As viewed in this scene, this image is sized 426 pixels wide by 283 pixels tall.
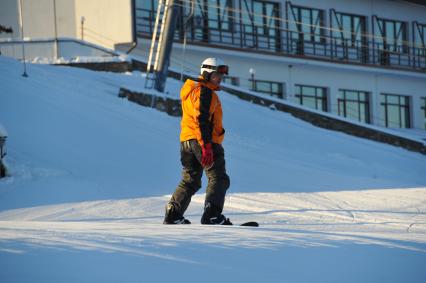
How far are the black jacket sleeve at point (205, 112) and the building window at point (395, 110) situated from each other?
1172 inches

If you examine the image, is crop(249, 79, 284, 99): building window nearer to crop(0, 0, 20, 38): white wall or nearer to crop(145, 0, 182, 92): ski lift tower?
crop(0, 0, 20, 38): white wall

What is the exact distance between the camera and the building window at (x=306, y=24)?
3375 centimetres

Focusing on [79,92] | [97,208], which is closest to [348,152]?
[79,92]

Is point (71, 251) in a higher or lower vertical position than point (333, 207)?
higher

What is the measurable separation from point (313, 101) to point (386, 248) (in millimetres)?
28412

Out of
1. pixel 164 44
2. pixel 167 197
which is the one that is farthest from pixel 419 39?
pixel 167 197

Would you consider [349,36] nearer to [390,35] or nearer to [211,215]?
[390,35]

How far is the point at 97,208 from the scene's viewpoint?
9094 mm

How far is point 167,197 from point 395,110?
92.7ft

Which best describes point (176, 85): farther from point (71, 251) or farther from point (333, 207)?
point (71, 251)

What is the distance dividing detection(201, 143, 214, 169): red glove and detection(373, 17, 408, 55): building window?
1192 inches

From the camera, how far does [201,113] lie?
22.6 ft

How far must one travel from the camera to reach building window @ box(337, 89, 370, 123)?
3450cm

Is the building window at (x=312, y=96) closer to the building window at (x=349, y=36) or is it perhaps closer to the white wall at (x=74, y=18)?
the building window at (x=349, y=36)
